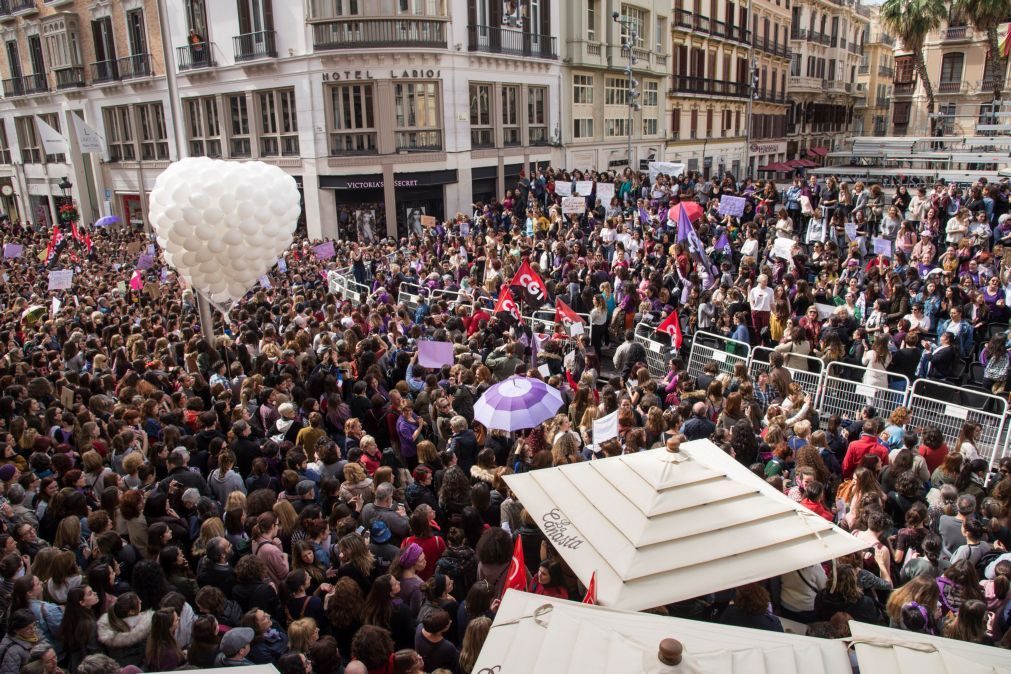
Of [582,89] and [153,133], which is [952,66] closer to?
[582,89]

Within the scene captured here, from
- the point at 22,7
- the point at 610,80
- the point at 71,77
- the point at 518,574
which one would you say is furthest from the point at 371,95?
the point at 22,7

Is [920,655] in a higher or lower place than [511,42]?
lower

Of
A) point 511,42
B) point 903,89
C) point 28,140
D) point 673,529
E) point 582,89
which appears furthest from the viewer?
point 903,89

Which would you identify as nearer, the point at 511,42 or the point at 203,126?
the point at 511,42

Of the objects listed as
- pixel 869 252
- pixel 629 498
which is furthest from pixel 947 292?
pixel 629 498

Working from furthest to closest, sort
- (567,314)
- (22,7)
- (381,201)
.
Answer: (22,7) < (381,201) < (567,314)

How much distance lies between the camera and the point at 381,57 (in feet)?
80.7

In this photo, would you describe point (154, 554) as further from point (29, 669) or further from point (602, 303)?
point (602, 303)

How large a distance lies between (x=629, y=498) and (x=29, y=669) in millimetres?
3888

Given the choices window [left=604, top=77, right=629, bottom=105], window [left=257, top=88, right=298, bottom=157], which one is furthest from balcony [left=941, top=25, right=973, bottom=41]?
window [left=257, top=88, right=298, bottom=157]

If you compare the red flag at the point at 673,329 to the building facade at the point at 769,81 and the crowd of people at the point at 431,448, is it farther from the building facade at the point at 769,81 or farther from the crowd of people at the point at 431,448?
the building facade at the point at 769,81

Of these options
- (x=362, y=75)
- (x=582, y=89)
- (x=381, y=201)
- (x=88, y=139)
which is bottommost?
(x=381, y=201)

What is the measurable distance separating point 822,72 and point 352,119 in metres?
47.3

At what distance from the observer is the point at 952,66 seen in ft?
158
